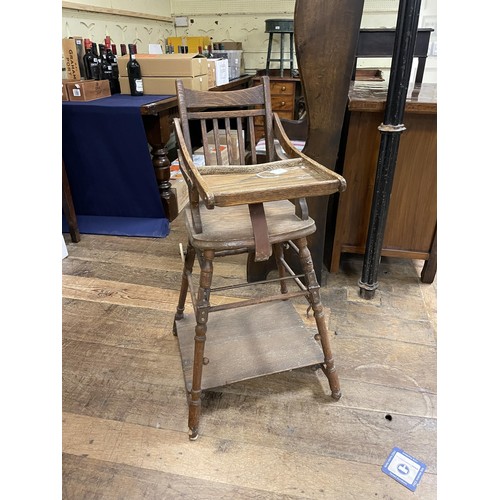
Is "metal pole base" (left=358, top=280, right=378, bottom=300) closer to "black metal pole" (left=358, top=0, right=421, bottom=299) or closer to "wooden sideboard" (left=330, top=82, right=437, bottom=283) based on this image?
"black metal pole" (left=358, top=0, right=421, bottom=299)

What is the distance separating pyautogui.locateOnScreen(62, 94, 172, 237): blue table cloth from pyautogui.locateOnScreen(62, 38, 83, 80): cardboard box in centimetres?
26

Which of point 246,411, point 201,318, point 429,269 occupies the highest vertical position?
point 201,318

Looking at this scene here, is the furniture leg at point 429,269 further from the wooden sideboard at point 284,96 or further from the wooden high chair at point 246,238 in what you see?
the wooden sideboard at point 284,96

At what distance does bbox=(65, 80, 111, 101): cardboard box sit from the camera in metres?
2.23

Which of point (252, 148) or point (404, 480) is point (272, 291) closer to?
point (252, 148)

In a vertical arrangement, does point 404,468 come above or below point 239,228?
below

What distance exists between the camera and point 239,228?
3.84ft

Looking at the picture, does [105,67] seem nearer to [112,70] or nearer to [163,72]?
[112,70]

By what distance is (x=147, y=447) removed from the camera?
46.7 inches

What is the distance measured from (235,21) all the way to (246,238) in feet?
13.2

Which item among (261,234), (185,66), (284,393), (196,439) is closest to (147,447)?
(196,439)

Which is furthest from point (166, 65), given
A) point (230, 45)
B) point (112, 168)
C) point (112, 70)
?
point (230, 45)

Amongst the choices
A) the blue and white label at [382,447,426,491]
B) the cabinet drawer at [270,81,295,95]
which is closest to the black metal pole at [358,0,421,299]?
the blue and white label at [382,447,426,491]

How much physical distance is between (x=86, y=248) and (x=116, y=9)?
2083 millimetres
